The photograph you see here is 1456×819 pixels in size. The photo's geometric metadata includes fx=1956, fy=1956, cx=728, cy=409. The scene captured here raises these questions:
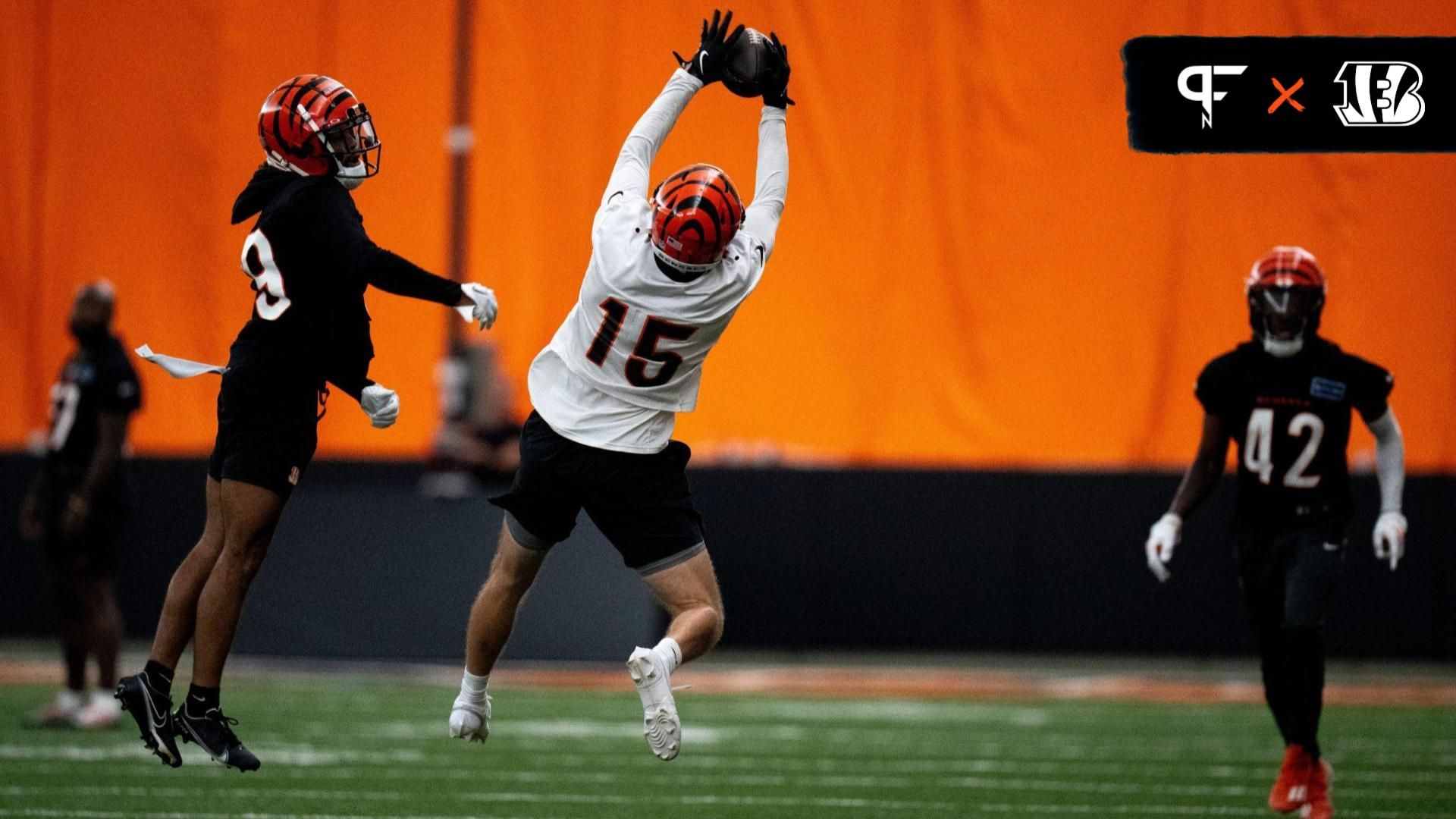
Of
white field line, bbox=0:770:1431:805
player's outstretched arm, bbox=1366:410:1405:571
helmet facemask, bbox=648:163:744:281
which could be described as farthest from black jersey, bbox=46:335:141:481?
player's outstretched arm, bbox=1366:410:1405:571

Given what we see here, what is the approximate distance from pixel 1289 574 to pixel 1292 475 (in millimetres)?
342

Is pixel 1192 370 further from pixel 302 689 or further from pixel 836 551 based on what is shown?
pixel 302 689

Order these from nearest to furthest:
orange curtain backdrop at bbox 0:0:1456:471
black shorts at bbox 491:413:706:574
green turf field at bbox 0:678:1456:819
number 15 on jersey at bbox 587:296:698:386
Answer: number 15 on jersey at bbox 587:296:698:386
black shorts at bbox 491:413:706:574
green turf field at bbox 0:678:1456:819
orange curtain backdrop at bbox 0:0:1456:471

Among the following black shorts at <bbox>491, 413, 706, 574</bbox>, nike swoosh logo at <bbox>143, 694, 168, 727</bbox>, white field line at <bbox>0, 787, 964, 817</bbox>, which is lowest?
white field line at <bbox>0, 787, 964, 817</bbox>

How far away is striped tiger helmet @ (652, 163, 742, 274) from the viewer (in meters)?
5.43

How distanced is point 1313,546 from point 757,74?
252cm

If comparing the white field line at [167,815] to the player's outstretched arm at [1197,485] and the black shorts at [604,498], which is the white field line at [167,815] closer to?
the black shorts at [604,498]

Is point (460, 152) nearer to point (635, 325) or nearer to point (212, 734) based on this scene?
point (635, 325)

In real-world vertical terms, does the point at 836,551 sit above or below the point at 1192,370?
below

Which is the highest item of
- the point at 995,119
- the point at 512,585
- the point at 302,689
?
the point at 995,119

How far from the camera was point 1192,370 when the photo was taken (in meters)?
12.7

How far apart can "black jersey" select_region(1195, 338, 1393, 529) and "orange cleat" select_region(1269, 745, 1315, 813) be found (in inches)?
30.6

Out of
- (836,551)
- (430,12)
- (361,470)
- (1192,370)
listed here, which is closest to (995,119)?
(1192,370)

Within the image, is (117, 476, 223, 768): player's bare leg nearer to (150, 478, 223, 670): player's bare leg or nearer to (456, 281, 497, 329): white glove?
(150, 478, 223, 670): player's bare leg
